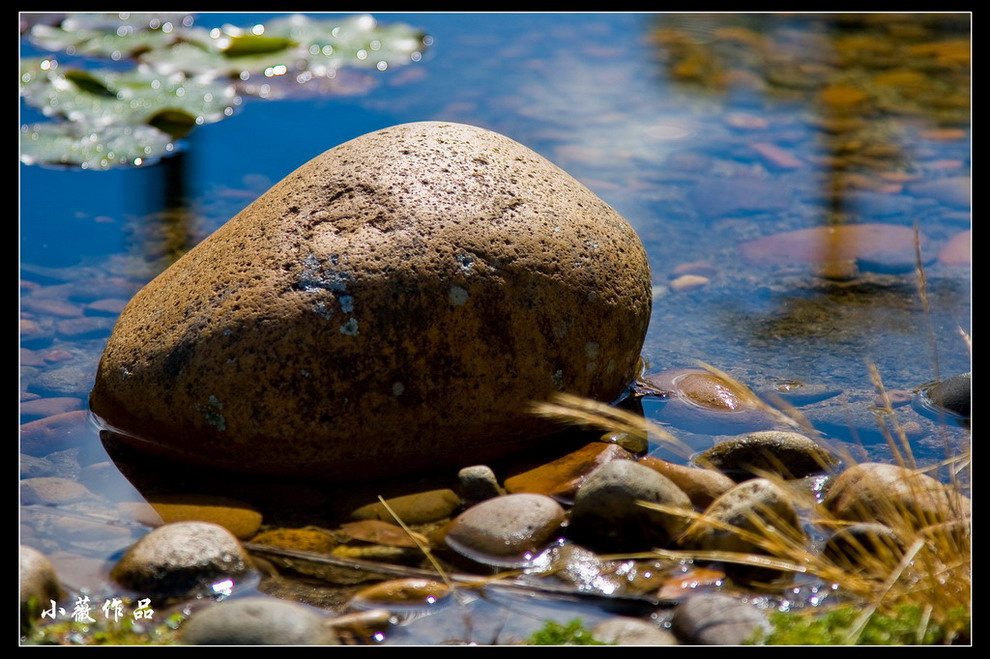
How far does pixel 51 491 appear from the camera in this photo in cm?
347

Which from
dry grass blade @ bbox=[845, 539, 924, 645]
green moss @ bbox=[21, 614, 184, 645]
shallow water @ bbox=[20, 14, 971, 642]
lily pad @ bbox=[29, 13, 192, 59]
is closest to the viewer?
dry grass blade @ bbox=[845, 539, 924, 645]

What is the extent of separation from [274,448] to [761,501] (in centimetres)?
156

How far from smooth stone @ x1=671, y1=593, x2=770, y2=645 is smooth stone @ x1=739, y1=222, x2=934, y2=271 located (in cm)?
282

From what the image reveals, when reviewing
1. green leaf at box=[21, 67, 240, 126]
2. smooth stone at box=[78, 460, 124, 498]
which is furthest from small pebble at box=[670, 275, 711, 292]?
green leaf at box=[21, 67, 240, 126]

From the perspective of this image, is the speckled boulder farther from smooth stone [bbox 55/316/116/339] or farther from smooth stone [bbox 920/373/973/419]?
smooth stone [bbox 920/373/973/419]

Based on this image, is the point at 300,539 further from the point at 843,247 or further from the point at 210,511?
the point at 843,247

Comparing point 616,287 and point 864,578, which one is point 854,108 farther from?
point 864,578

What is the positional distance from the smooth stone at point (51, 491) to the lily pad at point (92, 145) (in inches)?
114

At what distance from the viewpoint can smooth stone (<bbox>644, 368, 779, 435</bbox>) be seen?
3.86 m

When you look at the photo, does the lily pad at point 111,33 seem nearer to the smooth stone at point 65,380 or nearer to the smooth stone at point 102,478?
the smooth stone at point 65,380

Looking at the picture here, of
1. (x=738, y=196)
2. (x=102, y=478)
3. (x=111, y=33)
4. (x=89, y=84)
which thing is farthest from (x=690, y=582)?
(x=111, y=33)

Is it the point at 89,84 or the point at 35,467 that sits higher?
the point at 89,84

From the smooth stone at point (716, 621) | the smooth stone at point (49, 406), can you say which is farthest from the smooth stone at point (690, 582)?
the smooth stone at point (49, 406)

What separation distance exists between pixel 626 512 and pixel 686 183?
129 inches
